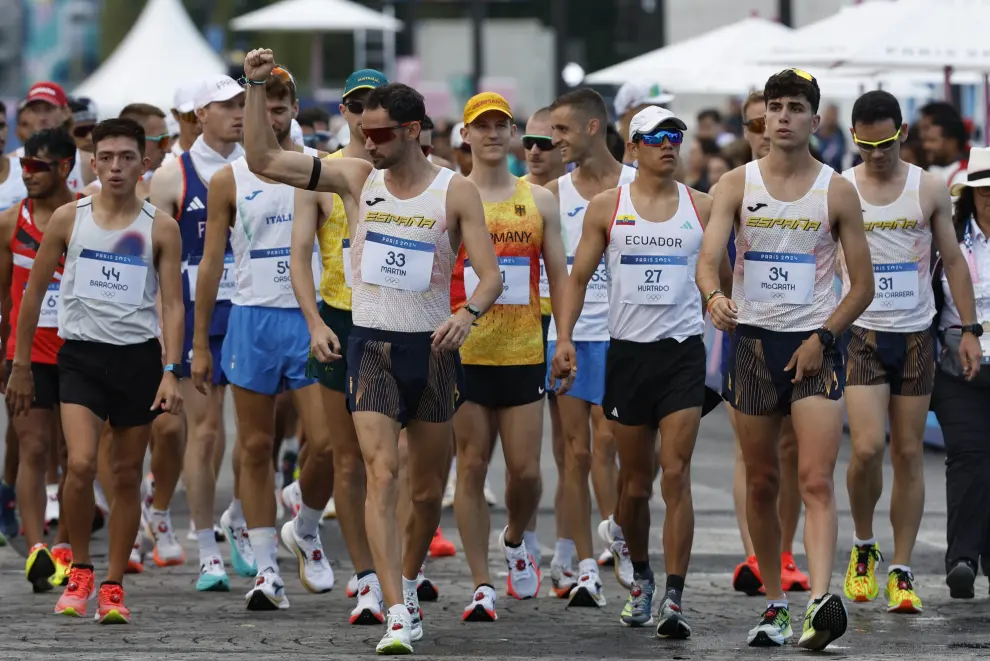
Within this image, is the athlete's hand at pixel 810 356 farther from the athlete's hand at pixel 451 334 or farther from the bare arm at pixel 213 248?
the bare arm at pixel 213 248

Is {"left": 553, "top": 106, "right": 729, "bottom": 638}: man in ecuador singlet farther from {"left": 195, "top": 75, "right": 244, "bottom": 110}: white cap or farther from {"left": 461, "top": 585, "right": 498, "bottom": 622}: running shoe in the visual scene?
{"left": 195, "top": 75, "right": 244, "bottom": 110}: white cap

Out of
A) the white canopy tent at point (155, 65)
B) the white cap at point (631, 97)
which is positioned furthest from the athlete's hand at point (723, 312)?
the white canopy tent at point (155, 65)

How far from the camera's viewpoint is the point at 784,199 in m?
8.58

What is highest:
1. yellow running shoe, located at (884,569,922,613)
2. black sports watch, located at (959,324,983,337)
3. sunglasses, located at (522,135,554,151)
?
sunglasses, located at (522,135,554,151)

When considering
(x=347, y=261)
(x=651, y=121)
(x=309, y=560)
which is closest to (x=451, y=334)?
(x=347, y=261)

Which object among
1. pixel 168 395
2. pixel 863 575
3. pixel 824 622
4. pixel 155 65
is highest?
pixel 155 65

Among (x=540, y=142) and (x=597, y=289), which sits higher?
(x=540, y=142)

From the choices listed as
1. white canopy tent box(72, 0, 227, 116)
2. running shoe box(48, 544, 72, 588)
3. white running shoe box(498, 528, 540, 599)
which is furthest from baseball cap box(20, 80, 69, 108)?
white canopy tent box(72, 0, 227, 116)

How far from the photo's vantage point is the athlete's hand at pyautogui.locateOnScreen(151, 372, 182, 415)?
29.8 feet

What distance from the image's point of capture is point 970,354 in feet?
31.3

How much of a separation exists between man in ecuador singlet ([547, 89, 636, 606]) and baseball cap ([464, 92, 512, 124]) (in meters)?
0.75

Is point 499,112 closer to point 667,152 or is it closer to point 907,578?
point 667,152

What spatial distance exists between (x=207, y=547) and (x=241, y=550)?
0.42m

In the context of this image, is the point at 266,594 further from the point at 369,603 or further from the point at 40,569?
the point at 40,569
